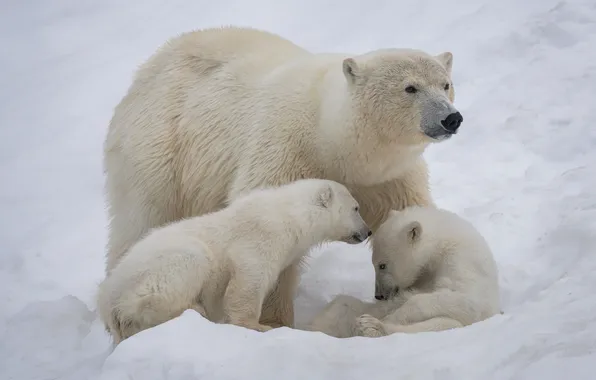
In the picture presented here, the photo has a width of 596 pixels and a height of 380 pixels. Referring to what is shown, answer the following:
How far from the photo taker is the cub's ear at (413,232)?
200 inches

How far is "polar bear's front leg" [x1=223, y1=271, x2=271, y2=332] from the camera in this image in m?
4.66

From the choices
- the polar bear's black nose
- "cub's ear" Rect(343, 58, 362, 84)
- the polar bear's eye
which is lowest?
the polar bear's black nose

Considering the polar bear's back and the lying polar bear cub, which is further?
the polar bear's back

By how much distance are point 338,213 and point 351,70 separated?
0.86 meters

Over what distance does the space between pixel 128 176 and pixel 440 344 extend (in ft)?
9.95

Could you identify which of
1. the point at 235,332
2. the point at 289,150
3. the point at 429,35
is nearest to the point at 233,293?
the point at 235,332

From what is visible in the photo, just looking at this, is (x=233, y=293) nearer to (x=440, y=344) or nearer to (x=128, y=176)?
(x=440, y=344)

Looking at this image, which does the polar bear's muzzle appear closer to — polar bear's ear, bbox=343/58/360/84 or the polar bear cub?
polar bear's ear, bbox=343/58/360/84

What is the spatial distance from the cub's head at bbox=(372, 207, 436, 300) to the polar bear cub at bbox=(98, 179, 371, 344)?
0.17 metres

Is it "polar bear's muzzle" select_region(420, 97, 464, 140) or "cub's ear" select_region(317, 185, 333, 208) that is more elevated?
"polar bear's muzzle" select_region(420, 97, 464, 140)

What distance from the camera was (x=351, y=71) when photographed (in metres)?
5.32

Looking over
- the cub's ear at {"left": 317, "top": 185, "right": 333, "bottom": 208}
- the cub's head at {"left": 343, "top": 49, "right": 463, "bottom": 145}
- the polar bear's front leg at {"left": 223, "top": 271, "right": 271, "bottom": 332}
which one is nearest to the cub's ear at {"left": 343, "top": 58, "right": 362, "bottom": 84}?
the cub's head at {"left": 343, "top": 49, "right": 463, "bottom": 145}

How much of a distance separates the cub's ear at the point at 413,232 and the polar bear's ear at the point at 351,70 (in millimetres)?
926

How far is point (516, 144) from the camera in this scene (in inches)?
307
